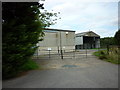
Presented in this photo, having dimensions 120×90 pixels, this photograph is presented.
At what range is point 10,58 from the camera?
3.53 meters

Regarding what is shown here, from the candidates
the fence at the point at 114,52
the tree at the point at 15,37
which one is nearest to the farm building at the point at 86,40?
the fence at the point at 114,52

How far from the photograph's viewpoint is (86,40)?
27969 millimetres

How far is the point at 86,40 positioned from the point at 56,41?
15.1 metres

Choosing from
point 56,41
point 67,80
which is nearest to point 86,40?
point 56,41

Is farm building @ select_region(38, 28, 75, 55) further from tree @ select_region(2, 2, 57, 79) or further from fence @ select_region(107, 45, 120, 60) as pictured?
tree @ select_region(2, 2, 57, 79)

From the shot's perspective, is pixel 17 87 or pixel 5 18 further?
pixel 5 18

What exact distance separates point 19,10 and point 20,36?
53.5 inches

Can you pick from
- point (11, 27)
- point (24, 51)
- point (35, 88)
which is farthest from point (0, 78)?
point (11, 27)

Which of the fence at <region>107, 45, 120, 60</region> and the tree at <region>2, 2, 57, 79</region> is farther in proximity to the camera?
the fence at <region>107, 45, 120, 60</region>

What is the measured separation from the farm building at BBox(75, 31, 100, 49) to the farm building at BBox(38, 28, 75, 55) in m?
8.53

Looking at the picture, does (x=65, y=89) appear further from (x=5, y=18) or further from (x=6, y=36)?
(x=5, y=18)

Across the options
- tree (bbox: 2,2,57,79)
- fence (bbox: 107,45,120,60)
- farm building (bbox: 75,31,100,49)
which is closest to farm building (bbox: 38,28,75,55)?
fence (bbox: 107,45,120,60)

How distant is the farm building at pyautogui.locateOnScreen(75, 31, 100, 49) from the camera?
2562cm

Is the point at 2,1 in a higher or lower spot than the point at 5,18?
higher
